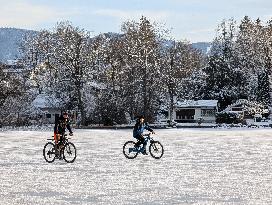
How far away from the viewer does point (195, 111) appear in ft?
294

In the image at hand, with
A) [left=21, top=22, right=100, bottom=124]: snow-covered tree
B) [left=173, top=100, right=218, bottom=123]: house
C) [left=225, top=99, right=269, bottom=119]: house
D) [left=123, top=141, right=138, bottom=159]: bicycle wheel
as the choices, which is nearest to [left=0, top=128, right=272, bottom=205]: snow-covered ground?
[left=123, top=141, right=138, bottom=159]: bicycle wheel

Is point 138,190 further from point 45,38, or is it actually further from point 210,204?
point 45,38

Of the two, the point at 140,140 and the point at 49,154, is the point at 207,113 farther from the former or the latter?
the point at 49,154

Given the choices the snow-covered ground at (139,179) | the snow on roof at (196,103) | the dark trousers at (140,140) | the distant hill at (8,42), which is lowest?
the snow-covered ground at (139,179)

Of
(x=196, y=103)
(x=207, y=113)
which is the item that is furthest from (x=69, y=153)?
(x=207, y=113)

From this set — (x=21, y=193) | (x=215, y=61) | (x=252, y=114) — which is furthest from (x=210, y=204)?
(x=215, y=61)

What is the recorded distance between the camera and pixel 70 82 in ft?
242

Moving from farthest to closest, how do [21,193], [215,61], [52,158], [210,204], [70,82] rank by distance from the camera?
[215,61] < [70,82] < [52,158] < [21,193] < [210,204]

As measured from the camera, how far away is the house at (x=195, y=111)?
86.5 meters

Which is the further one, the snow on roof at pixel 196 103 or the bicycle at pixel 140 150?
the snow on roof at pixel 196 103

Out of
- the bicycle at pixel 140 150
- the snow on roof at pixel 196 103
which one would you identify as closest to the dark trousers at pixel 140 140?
the bicycle at pixel 140 150

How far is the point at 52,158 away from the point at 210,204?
11041 mm

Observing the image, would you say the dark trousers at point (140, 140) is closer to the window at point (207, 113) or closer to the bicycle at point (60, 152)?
the bicycle at point (60, 152)

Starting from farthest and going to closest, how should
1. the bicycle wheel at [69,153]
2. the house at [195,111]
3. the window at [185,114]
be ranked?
the window at [185,114], the house at [195,111], the bicycle wheel at [69,153]
